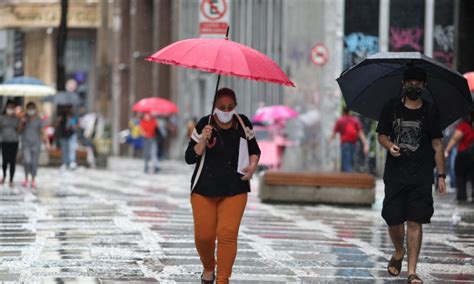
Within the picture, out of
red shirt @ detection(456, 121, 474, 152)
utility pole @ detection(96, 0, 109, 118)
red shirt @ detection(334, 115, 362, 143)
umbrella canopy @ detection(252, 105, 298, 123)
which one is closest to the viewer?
red shirt @ detection(456, 121, 474, 152)

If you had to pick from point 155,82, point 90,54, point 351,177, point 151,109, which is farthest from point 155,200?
point 90,54

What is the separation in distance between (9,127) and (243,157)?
15375 mm

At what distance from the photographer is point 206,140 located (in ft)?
32.6

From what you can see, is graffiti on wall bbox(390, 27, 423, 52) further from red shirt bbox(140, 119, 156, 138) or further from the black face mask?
the black face mask

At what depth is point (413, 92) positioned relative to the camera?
10898 mm

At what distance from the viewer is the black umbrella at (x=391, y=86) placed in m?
11.5

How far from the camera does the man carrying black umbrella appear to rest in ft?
35.7

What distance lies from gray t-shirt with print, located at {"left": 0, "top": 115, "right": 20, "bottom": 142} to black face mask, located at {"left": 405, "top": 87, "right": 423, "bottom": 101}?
1508 cm

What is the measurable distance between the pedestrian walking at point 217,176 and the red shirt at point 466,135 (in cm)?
1262

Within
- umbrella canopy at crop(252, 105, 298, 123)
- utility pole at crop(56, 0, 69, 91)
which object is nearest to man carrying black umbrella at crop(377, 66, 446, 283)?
umbrella canopy at crop(252, 105, 298, 123)

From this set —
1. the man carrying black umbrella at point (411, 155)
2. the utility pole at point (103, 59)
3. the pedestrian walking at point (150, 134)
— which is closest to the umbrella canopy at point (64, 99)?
the pedestrian walking at point (150, 134)

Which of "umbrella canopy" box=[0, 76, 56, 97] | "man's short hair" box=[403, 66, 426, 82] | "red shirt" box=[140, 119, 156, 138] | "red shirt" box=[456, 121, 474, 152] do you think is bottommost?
"red shirt" box=[140, 119, 156, 138]

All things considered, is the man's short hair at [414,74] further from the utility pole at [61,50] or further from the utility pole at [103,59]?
the utility pole at [103,59]

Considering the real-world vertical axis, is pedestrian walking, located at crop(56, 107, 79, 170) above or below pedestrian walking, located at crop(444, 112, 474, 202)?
below
